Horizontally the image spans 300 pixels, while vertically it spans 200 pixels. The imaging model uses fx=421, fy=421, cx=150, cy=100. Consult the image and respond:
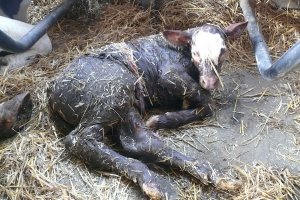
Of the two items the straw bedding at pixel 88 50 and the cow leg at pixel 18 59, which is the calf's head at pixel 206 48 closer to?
the straw bedding at pixel 88 50

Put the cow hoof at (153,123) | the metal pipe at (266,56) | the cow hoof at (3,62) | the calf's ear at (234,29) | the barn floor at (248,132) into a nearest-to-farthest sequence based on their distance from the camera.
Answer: the metal pipe at (266,56) → the barn floor at (248,132) → the cow hoof at (153,123) → the calf's ear at (234,29) → the cow hoof at (3,62)

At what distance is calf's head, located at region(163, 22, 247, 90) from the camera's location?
374 cm

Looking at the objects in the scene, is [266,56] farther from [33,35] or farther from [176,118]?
[33,35]

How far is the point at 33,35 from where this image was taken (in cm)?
432

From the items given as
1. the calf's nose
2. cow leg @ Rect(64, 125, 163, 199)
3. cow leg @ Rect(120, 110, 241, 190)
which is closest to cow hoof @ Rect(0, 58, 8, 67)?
cow leg @ Rect(64, 125, 163, 199)

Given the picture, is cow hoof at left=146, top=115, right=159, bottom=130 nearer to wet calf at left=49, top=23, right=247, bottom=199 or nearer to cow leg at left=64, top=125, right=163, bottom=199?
wet calf at left=49, top=23, right=247, bottom=199

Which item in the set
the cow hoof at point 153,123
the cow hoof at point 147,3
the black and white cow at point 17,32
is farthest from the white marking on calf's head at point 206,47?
the black and white cow at point 17,32

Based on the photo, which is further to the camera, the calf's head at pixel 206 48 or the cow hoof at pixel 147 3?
the cow hoof at pixel 147 3

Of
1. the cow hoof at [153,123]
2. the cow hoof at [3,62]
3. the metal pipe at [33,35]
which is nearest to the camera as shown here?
the cow hoof at [153,123]

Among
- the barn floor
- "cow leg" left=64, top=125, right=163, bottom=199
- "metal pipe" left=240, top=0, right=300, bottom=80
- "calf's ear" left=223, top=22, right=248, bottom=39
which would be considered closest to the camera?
"metal pipe" left=240, top=0, right=300, bottom=80

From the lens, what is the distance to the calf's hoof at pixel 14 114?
11.4 ft

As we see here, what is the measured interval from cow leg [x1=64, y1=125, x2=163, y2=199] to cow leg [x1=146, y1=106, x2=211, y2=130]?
0.52m

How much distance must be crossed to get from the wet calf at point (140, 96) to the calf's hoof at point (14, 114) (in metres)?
0.34

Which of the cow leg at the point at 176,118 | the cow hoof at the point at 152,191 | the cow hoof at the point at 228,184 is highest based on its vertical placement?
the cow leg at the point at 176,118
